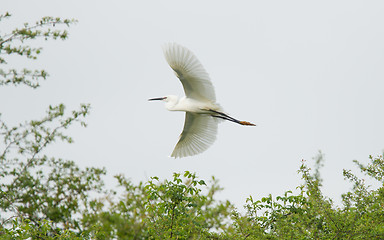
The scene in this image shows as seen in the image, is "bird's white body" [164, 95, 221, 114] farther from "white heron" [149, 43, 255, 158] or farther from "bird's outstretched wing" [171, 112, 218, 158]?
"bird's outstretched wing" [171, 112, 218, 158]

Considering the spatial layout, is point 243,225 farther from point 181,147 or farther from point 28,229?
point 181,147

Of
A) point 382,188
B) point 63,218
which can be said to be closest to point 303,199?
point 382,188

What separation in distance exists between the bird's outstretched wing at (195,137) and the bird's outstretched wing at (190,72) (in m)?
0.87

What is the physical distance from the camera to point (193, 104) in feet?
29.6

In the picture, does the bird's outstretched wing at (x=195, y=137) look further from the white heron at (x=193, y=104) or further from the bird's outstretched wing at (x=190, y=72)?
the bird's outstretched wing at (x=190, y=72)

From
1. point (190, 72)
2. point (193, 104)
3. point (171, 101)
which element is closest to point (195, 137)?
point (171, 101)

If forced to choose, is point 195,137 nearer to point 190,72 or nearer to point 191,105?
point 191,105

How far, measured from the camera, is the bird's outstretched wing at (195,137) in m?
9.79

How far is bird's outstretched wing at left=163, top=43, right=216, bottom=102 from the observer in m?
8.02

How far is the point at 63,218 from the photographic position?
12.3m

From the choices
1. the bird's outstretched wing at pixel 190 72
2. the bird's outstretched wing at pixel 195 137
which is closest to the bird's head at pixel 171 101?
the bird's outstretched wing at pixel 190 72

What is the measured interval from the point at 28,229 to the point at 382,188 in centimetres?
425

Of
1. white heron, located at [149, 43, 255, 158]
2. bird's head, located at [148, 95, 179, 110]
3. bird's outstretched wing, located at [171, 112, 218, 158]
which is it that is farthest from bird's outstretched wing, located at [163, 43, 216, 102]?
bird's outstretched wing, located at [171, 112, 218, 158]

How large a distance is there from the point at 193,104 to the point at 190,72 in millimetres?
825
